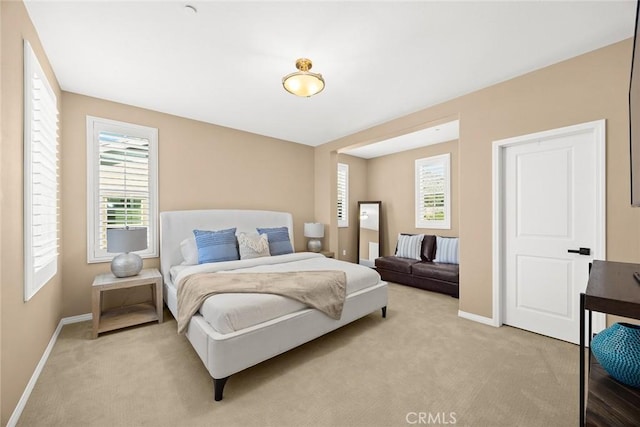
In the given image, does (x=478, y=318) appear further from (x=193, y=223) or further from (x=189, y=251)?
(x=193, y=223)

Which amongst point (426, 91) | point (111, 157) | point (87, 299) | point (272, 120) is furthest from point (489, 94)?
point (87, 299)

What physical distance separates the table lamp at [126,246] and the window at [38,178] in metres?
0.44

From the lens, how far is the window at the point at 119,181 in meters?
3.12

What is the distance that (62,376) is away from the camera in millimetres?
2033

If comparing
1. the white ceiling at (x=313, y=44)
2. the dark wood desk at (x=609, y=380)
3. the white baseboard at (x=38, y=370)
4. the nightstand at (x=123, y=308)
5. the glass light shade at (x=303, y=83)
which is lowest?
the white baseboard at (x=38, y=370)

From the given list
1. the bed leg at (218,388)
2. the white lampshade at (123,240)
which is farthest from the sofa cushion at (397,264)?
the white lampshade at (123,240)

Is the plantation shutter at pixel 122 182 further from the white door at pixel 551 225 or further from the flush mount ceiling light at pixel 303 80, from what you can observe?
the white door at pixel 551 225

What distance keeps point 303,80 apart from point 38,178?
2.21 m

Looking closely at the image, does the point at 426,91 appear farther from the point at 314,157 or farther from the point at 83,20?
the point at 83,20

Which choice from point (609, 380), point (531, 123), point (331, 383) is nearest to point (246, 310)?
point (331, 383)

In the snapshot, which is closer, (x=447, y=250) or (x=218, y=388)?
(x=218, y=388)

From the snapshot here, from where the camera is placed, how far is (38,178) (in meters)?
2.02

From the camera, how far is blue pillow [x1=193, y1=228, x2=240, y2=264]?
3.29 meters

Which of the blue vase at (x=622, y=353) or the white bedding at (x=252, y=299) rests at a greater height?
the blue vase at (x=622, y=353)
